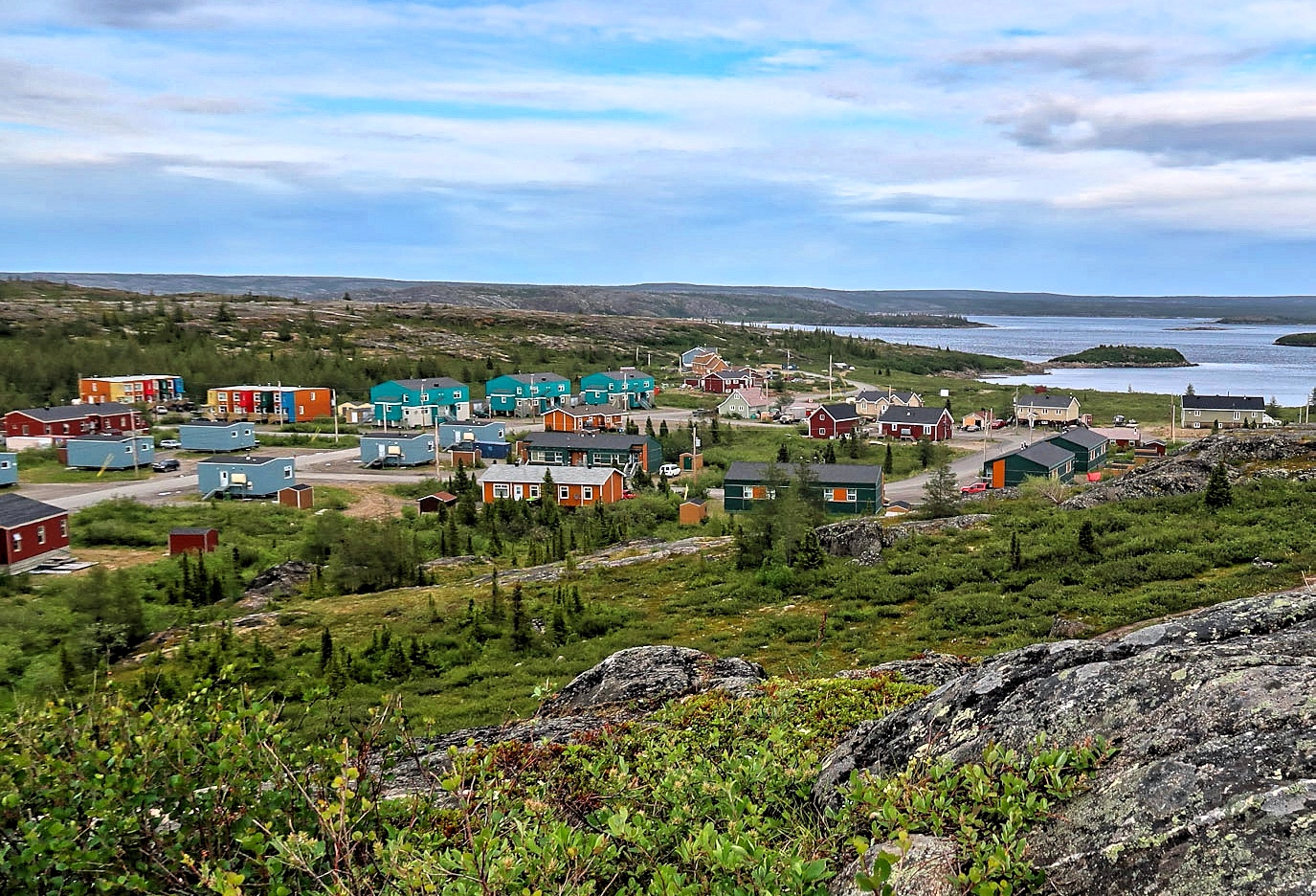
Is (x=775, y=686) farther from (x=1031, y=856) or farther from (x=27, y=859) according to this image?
(x=27, y=859)

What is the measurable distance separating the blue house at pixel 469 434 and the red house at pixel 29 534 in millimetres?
28883

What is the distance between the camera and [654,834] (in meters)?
3.89

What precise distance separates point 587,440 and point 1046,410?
44330mm

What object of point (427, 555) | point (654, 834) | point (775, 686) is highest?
point (654, 834)

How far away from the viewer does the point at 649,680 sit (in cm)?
956

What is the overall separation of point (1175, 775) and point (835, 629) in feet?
53.0

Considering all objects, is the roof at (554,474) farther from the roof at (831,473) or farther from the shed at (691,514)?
the roof at (831,473)

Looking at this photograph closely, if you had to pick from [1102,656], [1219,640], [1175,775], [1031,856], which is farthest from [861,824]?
[1219,640]

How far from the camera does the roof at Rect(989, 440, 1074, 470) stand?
150ft

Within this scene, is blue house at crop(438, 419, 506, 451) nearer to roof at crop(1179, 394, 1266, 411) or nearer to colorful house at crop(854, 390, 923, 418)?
colorful house at crop(854, 390, 923, 418)

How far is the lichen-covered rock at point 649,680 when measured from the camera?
9117mm

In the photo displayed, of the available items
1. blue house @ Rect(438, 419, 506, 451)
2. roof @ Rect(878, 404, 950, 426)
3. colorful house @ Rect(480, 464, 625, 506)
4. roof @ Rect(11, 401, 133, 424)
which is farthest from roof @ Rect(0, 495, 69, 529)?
roof @ Rect(878, 404, 950, 426)

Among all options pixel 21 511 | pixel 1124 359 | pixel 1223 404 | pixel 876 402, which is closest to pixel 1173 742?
pixel 21 511

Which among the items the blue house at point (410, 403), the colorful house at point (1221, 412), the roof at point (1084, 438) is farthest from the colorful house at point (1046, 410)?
the blue house at point (410, 403)
